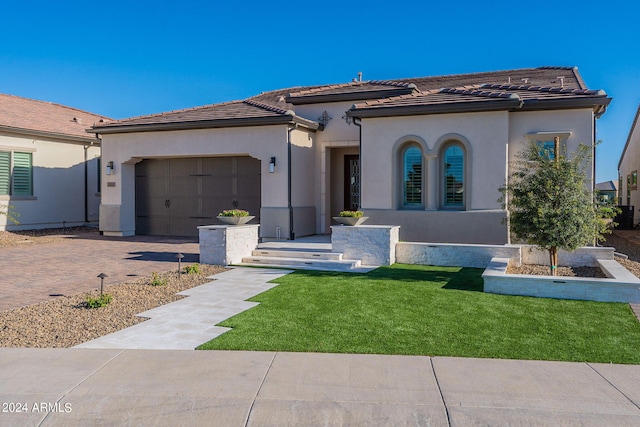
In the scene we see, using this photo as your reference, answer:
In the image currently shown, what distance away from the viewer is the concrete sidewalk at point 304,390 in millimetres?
3990

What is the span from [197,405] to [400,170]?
1055 centimetres

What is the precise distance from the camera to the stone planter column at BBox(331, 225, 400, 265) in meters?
11.6

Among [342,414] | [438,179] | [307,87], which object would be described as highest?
[307,87]

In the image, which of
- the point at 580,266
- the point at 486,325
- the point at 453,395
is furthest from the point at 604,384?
the point at 580,266

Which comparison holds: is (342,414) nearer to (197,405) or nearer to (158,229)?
(197,405)

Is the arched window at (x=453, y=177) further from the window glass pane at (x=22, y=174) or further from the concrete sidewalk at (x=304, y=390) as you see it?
the window glass pane at (x=22, y=174)

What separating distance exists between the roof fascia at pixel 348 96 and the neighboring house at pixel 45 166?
34.9 feet

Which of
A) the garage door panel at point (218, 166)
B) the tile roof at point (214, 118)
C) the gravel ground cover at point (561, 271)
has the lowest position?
the gravel ground cover at point (561, 271)

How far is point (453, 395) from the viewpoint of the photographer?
14.2 ft

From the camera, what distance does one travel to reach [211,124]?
15.9 meters

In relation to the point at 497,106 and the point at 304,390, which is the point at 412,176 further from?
the point at 304,390

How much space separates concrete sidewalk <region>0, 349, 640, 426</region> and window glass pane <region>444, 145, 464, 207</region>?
849 centimetres

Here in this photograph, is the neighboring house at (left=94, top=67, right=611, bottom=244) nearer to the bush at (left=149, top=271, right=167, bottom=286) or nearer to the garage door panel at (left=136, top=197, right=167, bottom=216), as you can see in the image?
the garage door panel at (left=136, top=197, right=167, bottom=216)

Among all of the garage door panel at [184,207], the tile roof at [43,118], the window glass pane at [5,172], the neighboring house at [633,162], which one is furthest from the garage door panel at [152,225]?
the neighboring house at [633,162]
